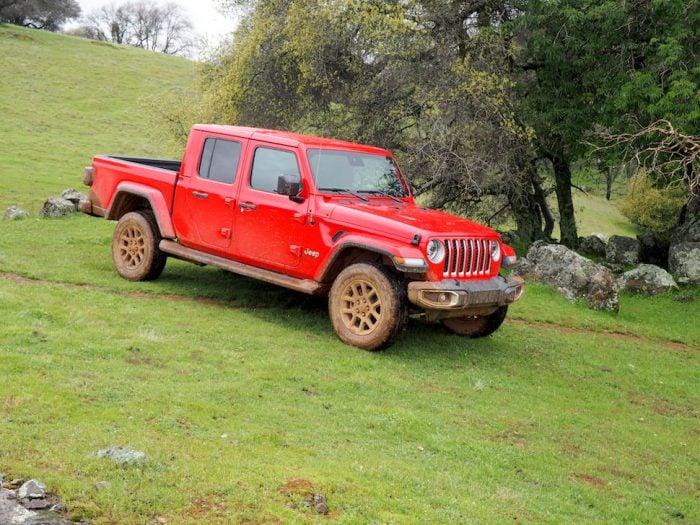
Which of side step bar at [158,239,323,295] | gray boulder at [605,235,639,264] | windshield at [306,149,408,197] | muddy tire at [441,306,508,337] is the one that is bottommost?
muddy tire at [441,306,508,337]

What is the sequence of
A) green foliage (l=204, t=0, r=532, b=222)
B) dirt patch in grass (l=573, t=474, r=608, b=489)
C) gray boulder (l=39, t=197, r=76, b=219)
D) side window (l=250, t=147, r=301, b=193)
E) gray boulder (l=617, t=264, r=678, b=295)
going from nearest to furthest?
dirt patch in grass (l=573, t=474, r=608, b=489) < side window (l=250, t=147, r=301, b=193) < gray boulder (l=617, t=264, r=678, b=295) < green foliage (l=204, t=0, r=532, b=222) < gray boulder (l=39, t=197, r=76, b=219)

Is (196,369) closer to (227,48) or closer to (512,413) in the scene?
(512,413)

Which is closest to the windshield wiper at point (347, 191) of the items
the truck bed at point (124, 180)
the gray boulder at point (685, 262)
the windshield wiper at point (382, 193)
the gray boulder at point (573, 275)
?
the windshield wiper at point (382, 193)

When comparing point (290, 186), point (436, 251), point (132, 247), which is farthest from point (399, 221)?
point (132, 247)

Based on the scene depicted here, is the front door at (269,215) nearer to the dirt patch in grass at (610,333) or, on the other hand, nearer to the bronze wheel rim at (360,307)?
the bronze wheel rim at (360,307)

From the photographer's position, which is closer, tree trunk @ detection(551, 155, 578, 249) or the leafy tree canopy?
tree trunk @ detection(551, 155, 578, 249)

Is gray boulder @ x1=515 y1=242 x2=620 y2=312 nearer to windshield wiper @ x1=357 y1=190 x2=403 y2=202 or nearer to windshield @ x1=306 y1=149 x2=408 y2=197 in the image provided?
windshield @ x1=306 y1=149 x2=408 y2=197

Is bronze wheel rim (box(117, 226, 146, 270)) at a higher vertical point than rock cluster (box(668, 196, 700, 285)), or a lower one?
lower

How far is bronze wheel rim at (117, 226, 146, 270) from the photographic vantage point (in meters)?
11.3

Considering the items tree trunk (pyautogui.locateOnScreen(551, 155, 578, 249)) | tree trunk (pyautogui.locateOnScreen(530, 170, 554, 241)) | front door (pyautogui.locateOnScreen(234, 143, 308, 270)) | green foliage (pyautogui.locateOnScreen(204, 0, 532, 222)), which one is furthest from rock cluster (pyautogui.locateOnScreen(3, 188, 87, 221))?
tree trunk (pyautogui.locateOnScreen(551, 155, 578, 249))

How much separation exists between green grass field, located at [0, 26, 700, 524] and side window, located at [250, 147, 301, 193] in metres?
1.71

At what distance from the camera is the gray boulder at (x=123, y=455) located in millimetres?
4988

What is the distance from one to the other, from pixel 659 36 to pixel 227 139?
9179mm

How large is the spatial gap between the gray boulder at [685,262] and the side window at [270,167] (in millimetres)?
10311
